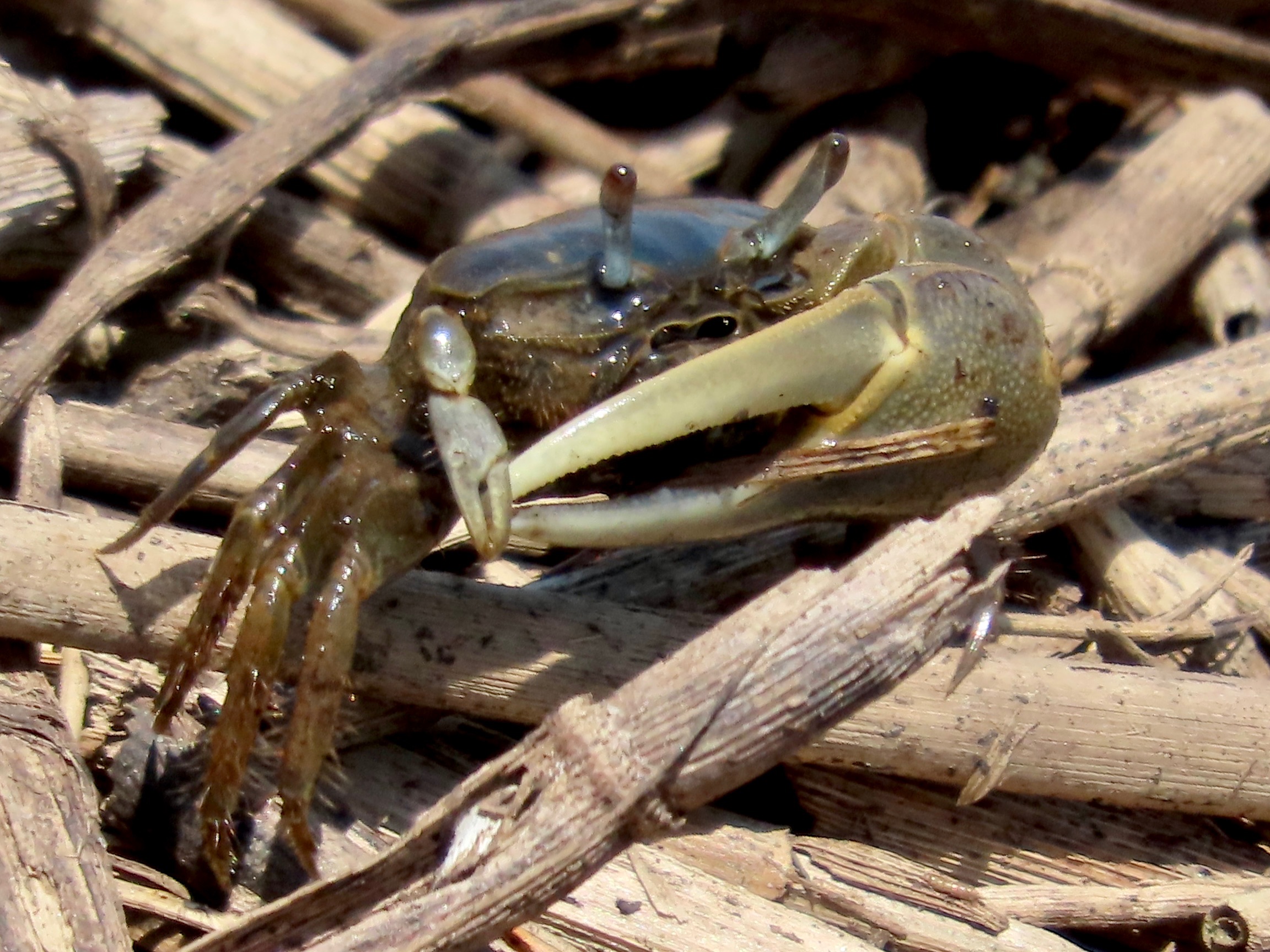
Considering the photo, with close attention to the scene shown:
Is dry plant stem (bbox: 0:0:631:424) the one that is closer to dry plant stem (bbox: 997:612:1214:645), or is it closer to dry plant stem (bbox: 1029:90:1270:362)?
dry plant stem (bbox: 1029:90:1270:362)

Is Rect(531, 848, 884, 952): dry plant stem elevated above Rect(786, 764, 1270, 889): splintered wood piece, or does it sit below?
below

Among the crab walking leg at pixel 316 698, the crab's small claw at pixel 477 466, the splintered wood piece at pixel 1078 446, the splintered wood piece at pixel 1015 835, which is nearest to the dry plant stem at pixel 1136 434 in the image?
the splintered wood piece at pixel 1078 446

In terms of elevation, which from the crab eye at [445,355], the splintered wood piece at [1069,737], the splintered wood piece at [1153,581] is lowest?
the splintered wood piece at [1069,737]

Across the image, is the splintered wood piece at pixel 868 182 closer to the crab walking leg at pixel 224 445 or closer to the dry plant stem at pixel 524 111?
the dry plant stem at pixel 524 111

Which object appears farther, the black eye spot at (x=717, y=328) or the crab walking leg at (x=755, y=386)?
the black eye spot at (x=717, y=328)

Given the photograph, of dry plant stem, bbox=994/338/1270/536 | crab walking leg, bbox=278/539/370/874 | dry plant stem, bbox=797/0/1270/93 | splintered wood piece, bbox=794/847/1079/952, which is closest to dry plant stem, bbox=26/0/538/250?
dry plant stem, bbox=797/0/1270/93

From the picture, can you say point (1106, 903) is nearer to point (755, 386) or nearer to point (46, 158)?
point (755, 386)

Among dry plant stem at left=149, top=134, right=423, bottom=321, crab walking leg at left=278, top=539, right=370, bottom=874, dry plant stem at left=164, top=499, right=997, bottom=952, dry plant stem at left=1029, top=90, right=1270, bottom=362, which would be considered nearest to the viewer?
dry plant stem at left=164, top=499, right=997, bottom=952

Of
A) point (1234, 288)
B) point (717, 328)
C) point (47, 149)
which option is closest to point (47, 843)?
point (717, 328)
